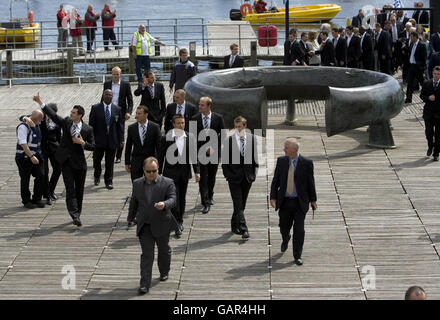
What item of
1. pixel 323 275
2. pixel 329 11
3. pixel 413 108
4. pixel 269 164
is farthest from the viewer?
pixel 329 11

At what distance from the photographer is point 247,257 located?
12.1 metres

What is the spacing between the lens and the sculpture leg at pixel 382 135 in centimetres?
1738

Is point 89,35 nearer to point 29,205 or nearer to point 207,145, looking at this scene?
point 29,205

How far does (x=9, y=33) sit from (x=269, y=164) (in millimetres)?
21104

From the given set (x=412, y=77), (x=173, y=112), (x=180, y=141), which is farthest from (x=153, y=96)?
(x=412, y=77)

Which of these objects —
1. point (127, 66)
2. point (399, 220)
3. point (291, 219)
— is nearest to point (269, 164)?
point (399, 220)

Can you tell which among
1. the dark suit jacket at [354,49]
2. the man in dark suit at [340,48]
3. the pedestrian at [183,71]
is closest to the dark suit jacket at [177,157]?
the pedestrian at [183,71]

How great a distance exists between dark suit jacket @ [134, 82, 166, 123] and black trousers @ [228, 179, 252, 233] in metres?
4.50

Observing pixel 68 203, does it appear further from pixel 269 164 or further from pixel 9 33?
pixel 9 33

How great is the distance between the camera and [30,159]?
14164 mm

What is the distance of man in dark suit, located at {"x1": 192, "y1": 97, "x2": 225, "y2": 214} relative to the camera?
13609 mm

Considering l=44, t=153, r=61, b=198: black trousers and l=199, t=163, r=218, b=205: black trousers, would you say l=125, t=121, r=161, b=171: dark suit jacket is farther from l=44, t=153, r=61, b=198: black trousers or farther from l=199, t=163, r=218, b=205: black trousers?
l=44, t=153, r=61, b=198: black trousers

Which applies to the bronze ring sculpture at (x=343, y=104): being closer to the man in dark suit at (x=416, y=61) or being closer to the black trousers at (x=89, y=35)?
the man in dark suit at (x=416, y=61)

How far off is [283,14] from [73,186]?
3214cm
